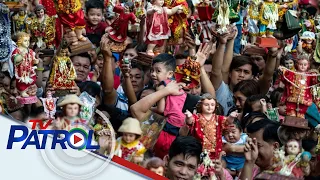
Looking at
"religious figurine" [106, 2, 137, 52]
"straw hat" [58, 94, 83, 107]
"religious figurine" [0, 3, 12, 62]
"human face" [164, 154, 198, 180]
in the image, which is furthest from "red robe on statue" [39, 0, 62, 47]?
"human face" [164, 154, 198, 180]

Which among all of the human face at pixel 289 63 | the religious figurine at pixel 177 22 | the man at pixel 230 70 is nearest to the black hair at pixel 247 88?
the man at pixel 230 70

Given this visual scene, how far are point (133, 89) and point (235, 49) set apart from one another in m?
2.72

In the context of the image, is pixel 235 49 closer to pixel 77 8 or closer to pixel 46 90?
pixel 77 8

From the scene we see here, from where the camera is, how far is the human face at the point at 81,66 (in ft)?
32.6

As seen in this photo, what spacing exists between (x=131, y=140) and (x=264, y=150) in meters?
1.19

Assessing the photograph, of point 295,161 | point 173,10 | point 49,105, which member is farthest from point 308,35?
point 295,161

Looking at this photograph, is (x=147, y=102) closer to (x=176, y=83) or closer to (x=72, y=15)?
(x=176, y=83)

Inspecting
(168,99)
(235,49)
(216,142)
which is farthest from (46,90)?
(235,49)

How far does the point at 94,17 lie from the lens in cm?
1182

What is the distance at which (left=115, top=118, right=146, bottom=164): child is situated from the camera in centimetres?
783

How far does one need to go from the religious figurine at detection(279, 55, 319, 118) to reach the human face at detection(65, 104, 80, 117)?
6.83 feet

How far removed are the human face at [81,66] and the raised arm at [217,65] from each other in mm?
1217

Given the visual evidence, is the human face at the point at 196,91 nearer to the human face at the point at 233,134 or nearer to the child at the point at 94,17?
the human face at the point at 233,134

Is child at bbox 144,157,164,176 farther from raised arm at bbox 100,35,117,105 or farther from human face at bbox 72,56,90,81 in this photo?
human face at bbox 72,56,90,81
